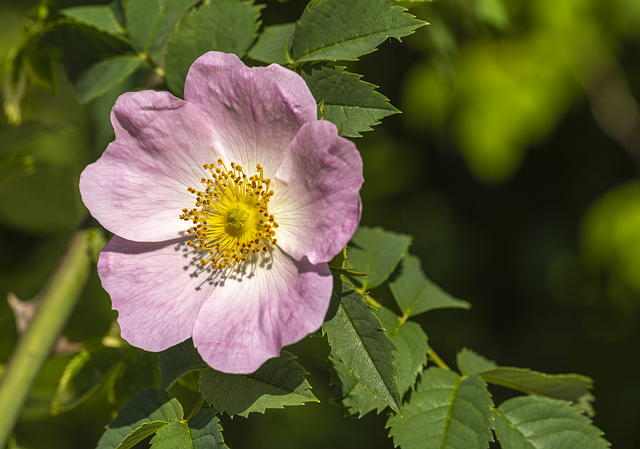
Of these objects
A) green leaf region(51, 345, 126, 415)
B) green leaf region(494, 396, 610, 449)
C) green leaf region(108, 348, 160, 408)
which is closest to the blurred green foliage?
green leaf region(51, 345, 126, 415)

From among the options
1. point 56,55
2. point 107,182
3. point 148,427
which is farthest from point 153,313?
point 56,55

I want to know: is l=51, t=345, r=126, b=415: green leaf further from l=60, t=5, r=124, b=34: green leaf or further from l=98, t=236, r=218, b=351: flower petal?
l=60, t=5, r=124, b=34: green leaf

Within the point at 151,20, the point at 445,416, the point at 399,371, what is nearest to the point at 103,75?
the point at 151,20

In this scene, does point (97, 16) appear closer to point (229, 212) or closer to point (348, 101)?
point (229, 212)

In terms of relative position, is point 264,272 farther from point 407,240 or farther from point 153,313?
point 407,240

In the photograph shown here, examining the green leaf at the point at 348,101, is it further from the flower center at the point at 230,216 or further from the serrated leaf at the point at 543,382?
the serrated leaf at the point at 543,382

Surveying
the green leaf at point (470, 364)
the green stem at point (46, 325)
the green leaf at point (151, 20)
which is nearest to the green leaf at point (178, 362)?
the green stem at point (46, 325)
